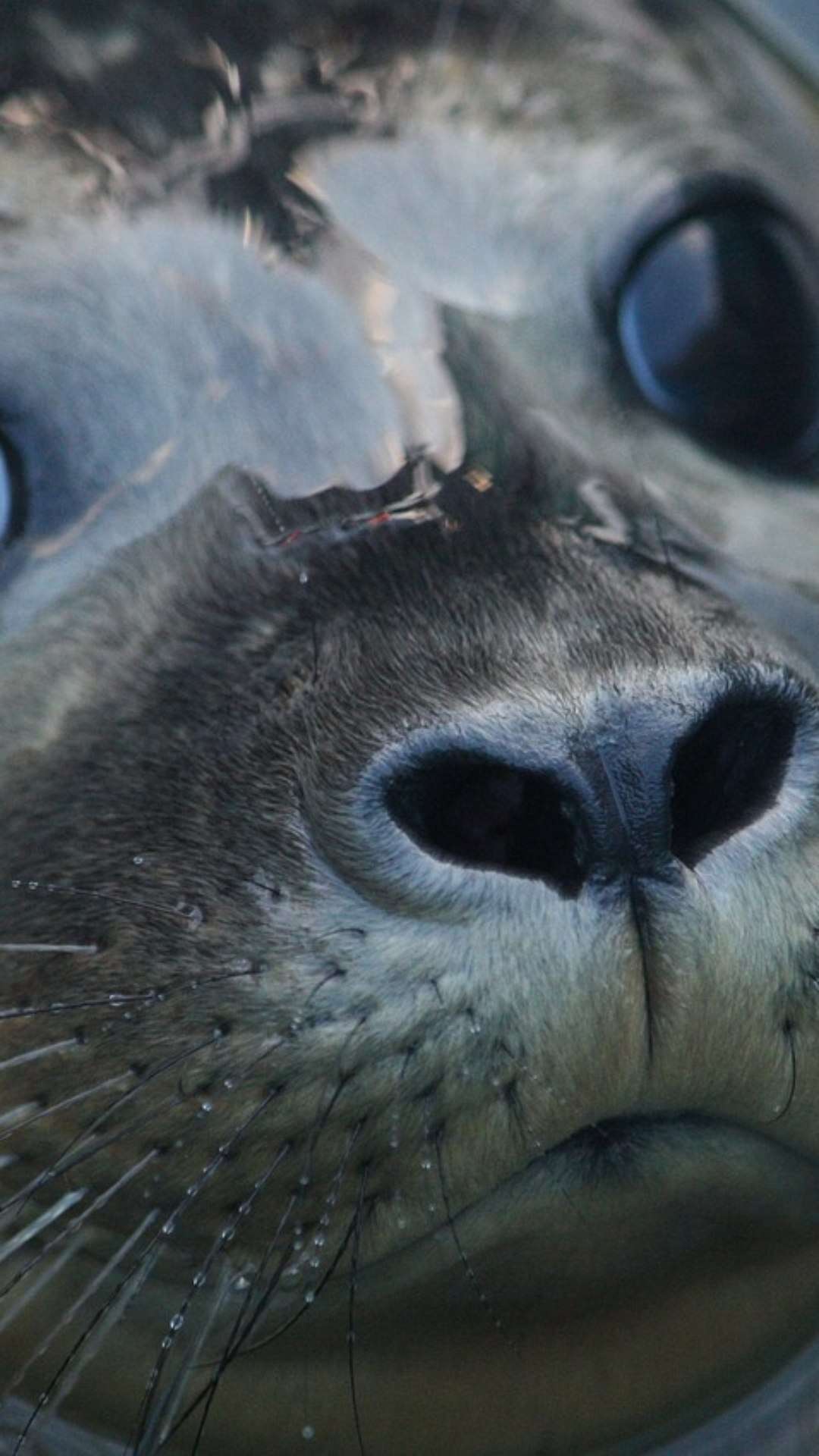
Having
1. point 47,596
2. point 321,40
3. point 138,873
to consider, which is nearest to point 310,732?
point 138,873

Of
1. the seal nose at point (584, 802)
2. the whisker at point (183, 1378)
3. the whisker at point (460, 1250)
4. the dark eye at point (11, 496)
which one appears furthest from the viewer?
the dark eye at point (11, 496)

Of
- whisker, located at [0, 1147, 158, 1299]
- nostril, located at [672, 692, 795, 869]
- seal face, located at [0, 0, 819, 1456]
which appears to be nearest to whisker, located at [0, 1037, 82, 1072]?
seal face, located at [0, 0, 819, 1456]

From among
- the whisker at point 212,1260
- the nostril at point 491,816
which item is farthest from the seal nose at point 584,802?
the whisker at point 212,1260

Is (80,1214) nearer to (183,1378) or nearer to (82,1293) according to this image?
(82,1293)

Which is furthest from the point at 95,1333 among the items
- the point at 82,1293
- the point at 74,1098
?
the point at 74,1098

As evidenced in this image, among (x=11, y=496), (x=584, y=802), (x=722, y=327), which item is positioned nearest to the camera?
(x=584, y=802)

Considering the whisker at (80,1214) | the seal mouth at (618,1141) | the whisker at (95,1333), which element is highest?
the whisker at (80,1214)

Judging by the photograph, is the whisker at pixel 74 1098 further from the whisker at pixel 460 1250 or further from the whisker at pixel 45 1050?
the whisker at pixel 460 1250

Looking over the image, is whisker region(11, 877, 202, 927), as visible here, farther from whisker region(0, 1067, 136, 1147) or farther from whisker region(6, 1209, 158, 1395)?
whisker region(6, 1209, 158, 1395)
